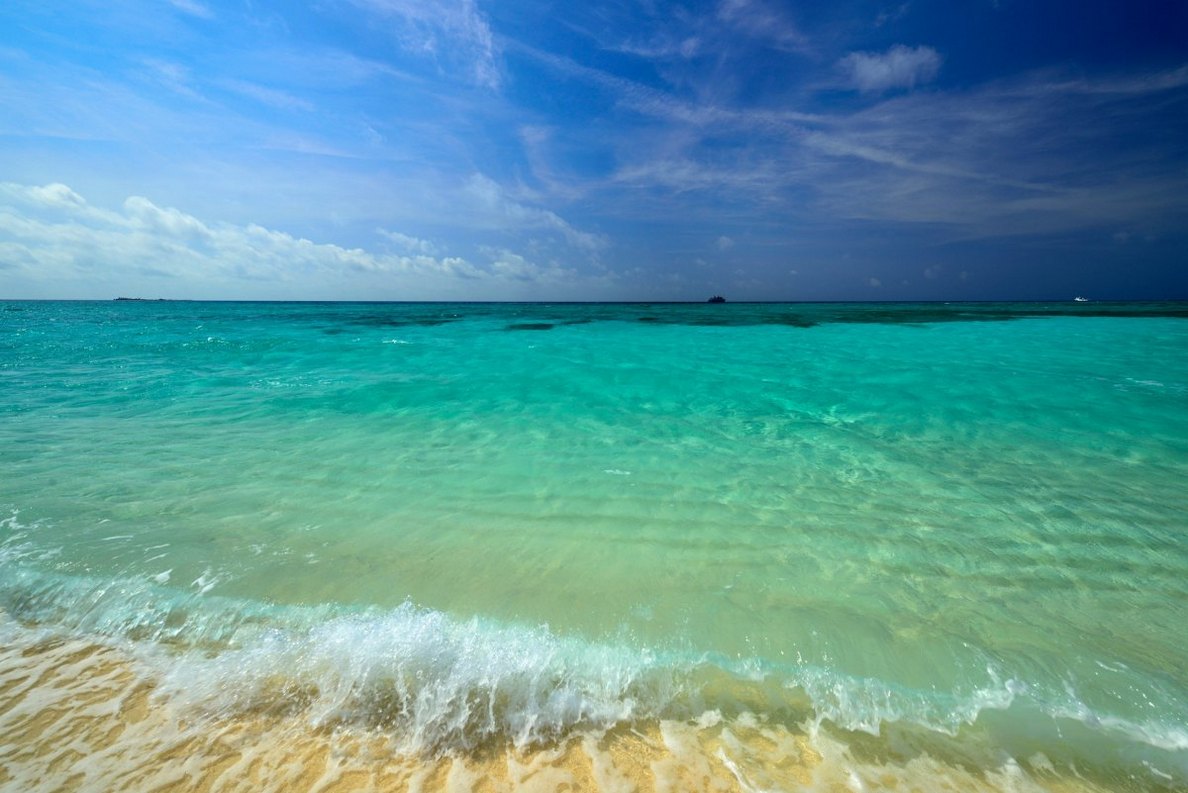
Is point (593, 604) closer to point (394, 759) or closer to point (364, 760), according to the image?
point (394, 759)

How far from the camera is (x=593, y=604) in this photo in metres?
3.52

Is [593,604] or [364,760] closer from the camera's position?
[364,760]

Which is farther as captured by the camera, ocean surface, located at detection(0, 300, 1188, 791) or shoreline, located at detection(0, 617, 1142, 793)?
ocean surface, located at detection(0, 300, 1188, 791)

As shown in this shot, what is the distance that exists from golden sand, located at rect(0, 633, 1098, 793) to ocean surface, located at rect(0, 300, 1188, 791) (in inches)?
0.6

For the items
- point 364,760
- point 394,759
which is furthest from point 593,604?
point 364,760

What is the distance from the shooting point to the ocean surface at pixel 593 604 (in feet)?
7.84

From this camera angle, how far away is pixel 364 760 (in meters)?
2.33

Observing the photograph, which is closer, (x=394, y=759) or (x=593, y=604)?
(x=394, y=759)

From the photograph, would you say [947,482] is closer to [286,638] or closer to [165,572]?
[286,638]

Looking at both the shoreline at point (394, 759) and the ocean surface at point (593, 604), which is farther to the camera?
the ocean surface at point (593, 604)

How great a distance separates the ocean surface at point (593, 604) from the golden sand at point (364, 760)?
0.05ft

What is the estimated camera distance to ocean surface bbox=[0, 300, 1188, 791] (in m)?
2.39

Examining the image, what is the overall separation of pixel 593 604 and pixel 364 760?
169 cm

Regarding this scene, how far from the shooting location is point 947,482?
18.9ft
